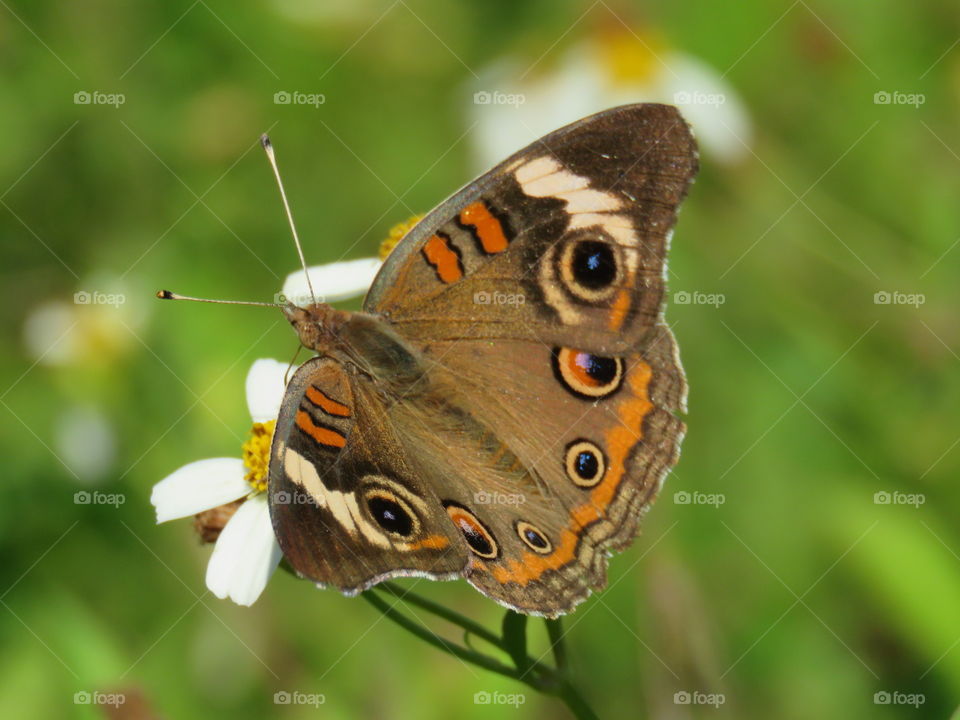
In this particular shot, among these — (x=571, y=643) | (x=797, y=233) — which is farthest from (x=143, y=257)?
(x=797, y=233)

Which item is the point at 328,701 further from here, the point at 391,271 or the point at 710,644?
the point at 391,271
